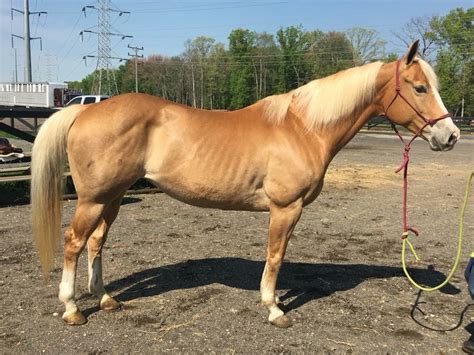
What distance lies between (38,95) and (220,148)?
123ft

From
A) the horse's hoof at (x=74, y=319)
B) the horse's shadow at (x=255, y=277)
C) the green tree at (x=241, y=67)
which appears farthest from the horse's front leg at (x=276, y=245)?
the green tree at (x=241, y=67)

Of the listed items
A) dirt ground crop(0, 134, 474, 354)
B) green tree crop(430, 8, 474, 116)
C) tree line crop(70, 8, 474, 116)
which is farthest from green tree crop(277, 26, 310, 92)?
dirt ground crop(0, 134, 474, 354)

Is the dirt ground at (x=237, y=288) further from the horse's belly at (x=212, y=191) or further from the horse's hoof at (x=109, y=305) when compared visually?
the horse's belly at (x=212, y=191)

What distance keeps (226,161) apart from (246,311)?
142cm

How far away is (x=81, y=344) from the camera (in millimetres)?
3170

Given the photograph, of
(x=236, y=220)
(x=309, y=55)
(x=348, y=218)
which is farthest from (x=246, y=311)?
(x=309, y=55)

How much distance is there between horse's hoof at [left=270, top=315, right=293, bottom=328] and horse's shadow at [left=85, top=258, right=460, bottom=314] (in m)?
0.32

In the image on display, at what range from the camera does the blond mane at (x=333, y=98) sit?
11.9 feet

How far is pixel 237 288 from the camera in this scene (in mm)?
4309

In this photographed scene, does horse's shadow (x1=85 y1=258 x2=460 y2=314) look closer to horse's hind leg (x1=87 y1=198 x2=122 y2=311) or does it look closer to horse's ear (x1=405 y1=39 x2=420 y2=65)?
horse's hind leg (x1=87 y1=198 x2=122 y2=311)

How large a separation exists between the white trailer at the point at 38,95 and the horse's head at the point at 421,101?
119ft

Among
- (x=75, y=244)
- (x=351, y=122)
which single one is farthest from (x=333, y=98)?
(x=75, y=244)

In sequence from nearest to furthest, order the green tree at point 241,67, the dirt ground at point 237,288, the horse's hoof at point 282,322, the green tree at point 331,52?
the dirt ground at point 237,288
the horse's hoof at point 282,322
the green tree at point 331,52
the green tree at point 241,67

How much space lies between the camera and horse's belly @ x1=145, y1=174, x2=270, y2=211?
139 inches
